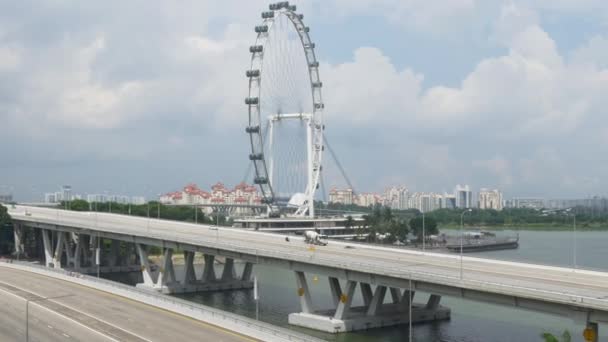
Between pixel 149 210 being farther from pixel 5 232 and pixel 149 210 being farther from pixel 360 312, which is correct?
pixel 360 312

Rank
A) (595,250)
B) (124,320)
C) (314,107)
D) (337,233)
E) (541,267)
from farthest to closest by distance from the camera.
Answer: (337,233)
(595,250)
(314,107)
(541,267)
(124,320)

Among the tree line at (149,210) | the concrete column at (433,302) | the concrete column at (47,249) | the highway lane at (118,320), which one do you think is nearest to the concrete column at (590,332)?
the highway lane at (118,320)

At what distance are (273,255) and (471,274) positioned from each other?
18180 mm

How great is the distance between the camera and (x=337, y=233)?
14738 centimetres

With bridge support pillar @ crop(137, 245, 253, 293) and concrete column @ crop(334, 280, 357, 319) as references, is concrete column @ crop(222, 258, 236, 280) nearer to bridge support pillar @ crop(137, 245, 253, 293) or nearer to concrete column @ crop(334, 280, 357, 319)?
bridge support pillar @ crop(137, 245, 253, 293)

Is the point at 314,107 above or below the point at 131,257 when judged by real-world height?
above

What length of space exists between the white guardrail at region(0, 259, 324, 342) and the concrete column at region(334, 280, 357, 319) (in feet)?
33.4

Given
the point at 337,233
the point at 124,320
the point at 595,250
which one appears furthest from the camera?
the point at 337,233

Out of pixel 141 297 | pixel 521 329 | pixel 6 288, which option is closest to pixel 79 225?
pixel 6 288

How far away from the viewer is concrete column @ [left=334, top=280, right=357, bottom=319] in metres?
53.4

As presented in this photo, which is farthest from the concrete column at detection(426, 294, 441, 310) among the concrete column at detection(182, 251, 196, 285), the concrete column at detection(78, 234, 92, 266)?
the concrete column at detection(78, 234, 92, 266)

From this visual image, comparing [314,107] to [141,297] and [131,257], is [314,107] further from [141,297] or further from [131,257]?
[141,297]

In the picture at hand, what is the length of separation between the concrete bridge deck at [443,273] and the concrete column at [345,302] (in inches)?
32.1

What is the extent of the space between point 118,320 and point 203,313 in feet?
17.9
